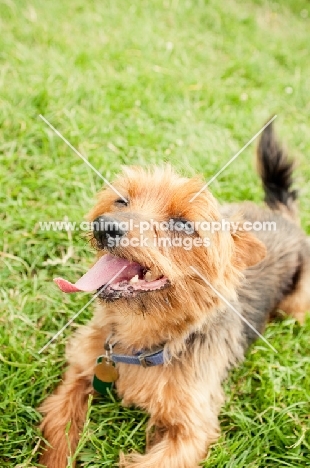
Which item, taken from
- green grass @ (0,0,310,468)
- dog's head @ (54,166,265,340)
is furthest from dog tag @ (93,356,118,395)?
dog's head @ (54,166,265,340)

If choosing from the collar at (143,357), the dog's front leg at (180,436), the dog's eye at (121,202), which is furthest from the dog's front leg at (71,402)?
the dog's eye at (121,202)

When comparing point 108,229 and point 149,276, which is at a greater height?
point 108,229

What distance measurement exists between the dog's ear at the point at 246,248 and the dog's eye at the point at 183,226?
0.27 meters

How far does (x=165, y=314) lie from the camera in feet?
8.50

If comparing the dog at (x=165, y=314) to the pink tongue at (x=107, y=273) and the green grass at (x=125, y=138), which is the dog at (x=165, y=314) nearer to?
the pink tongue at (x=107, y=273)

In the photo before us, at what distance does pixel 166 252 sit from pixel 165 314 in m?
0.32

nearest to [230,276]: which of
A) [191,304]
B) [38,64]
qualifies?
[191,304]

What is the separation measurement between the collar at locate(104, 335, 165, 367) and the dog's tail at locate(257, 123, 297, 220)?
5.90 feet

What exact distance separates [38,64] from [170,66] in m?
1.48

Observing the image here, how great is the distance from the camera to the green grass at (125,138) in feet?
10.3

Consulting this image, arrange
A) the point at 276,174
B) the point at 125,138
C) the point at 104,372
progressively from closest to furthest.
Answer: the point at 104,372
the point at 276,174
the point at 125,138

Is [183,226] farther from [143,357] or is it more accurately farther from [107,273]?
[143,357]

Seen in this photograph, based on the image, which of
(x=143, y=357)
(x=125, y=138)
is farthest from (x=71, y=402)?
(x=125, y=138)

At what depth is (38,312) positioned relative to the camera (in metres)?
3.55
